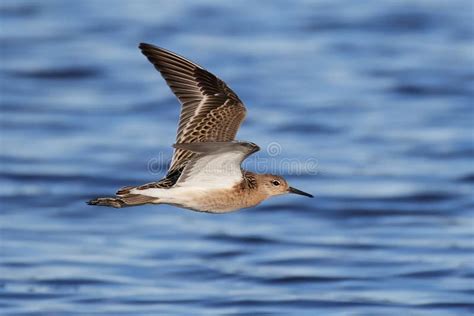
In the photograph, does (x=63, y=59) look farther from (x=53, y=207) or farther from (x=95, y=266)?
(x=95, y=266)

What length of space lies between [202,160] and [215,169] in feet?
0.63

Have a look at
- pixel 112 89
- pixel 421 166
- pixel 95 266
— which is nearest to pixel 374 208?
pixel 421 166

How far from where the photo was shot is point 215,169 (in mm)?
9555

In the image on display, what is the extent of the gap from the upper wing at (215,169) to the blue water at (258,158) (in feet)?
15.4

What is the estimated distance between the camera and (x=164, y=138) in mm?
20312

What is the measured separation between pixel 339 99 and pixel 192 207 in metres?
13.1

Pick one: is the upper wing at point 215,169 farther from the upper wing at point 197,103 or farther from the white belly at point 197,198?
the upper wing at point 197,103

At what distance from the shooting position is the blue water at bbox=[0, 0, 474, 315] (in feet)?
49.9

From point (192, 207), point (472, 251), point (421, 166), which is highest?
point (421, 166)

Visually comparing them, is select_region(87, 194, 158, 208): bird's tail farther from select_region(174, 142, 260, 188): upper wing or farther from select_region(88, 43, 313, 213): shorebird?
select_region(174, 142, 260, 188): upper wing

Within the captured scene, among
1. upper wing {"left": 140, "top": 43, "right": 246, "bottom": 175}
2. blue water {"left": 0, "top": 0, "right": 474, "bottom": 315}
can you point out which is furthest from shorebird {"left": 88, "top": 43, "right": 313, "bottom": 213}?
blue water {"left": 0, "top": 0, "right": 474, "bottom": 315}

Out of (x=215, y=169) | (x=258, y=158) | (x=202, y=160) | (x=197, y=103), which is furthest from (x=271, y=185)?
(x=258, y=158)

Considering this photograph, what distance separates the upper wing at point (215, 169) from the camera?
29.8 ft

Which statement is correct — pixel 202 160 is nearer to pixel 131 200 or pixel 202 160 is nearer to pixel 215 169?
pixel 215 169
